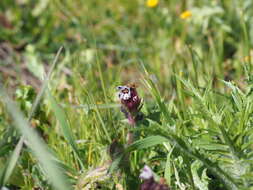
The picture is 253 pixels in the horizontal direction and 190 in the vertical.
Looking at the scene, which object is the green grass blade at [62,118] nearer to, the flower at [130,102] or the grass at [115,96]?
the grass at [115,96]

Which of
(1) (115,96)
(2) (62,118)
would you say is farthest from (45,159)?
(1) (115,96)

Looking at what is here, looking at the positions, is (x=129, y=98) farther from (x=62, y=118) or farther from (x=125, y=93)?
(x=62, y=118)

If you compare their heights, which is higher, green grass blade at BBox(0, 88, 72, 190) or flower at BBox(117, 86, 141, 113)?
flower at BBox(117, 86, 141, 113)

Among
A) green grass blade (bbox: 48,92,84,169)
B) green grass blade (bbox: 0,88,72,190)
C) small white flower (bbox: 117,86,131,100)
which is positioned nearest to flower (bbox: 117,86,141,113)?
small white flower (bbox: 117,86,131,100)

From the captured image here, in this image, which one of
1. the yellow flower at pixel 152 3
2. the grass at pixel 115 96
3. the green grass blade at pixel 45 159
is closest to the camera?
the green grass blade at pixel 45 159

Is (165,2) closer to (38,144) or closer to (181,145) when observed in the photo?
(181,145)

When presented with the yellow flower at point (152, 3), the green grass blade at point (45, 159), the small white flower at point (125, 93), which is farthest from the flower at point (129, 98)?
the yellow flower at point (152, 3)

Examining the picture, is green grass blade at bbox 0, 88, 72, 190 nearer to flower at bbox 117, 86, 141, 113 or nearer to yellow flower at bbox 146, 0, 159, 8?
flower at bbox 117, 86, 141, 113

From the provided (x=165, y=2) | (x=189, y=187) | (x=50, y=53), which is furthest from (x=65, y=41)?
(x=189, y=187)

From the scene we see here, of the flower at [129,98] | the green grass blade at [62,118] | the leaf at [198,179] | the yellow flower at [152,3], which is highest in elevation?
the yellow flower at [152,3]
